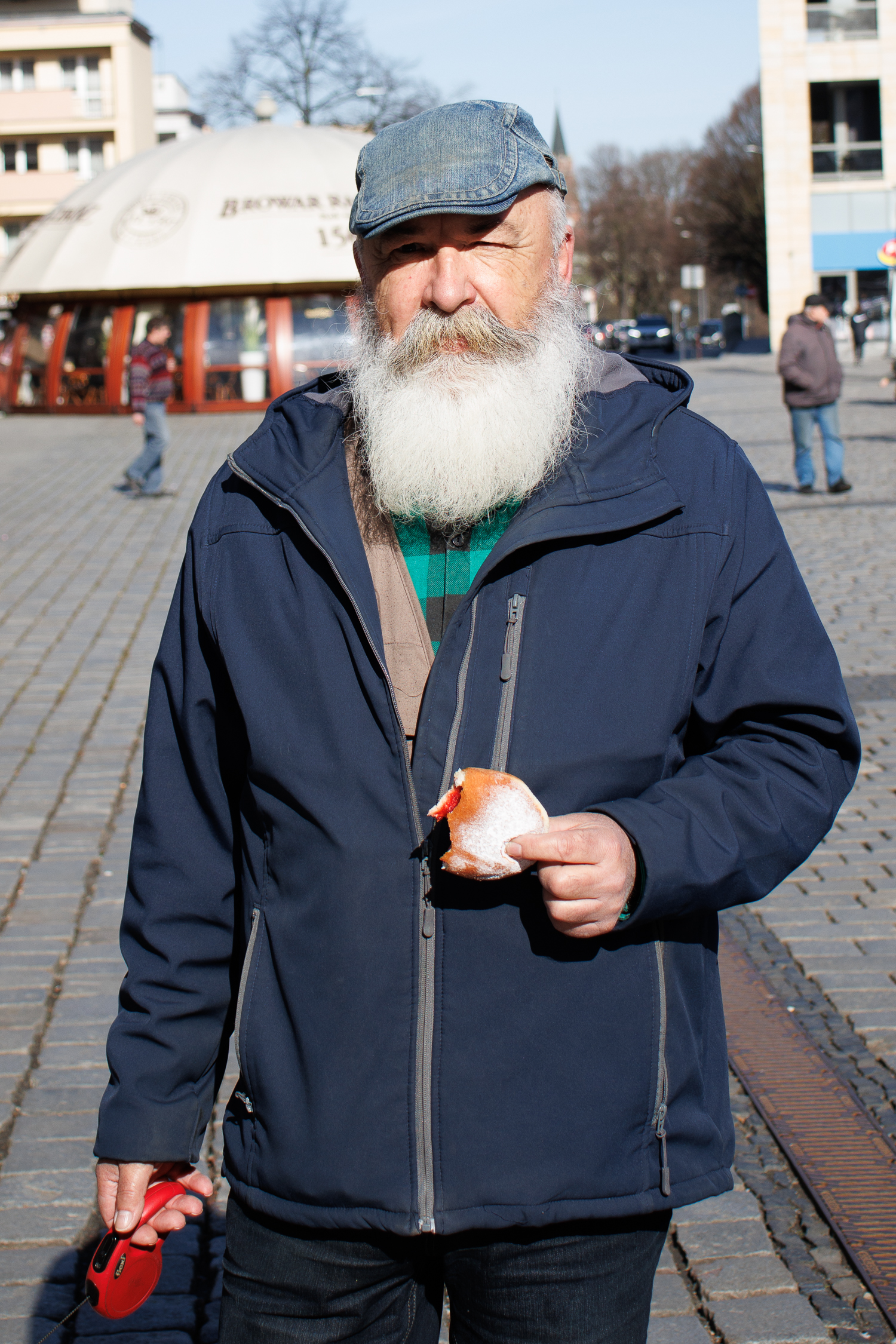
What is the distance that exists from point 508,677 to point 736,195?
71315mm

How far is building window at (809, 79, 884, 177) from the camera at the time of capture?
4747cm

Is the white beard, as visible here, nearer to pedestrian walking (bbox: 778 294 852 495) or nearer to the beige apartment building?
pedestrian walking (bbox: 778 294 852 495)

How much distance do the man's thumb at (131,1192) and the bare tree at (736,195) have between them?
67.0 meters

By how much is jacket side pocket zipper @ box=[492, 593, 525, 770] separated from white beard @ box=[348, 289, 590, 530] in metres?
0.23

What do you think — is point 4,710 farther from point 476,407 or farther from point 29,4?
point 29,4

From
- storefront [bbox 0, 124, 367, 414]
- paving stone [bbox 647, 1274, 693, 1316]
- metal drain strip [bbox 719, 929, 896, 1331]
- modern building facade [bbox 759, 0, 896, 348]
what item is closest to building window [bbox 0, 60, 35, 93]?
modern building facade [bbox 759, 0, 896, 348]

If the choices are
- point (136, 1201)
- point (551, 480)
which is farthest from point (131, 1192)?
point (551, 480)

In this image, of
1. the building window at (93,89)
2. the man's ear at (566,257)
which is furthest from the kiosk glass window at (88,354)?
the building window at (93,89)

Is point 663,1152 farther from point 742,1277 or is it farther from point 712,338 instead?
point 712,338

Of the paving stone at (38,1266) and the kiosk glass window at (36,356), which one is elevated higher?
the kiosk glass window at (36,356)

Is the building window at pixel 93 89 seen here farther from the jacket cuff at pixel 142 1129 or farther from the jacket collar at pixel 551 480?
the jacket cuff at pixel 142 1129

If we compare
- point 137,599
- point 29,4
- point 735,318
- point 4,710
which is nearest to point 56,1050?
point 4,710

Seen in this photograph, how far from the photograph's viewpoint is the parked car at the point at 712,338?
2221 inches

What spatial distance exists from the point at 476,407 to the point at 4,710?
20.4 feet
